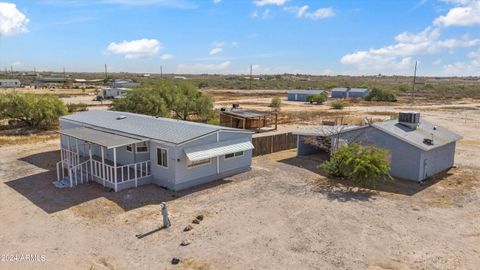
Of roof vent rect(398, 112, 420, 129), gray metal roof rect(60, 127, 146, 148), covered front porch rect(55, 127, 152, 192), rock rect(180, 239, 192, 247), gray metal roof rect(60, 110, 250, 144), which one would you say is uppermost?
roof vent rect(398, 112, 420, 129)

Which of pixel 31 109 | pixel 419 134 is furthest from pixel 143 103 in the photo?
pixel 419 134

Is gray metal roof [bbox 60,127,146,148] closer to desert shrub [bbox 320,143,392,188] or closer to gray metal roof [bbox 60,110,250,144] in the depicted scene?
gray metal roof [bbox 60,110,250,144]

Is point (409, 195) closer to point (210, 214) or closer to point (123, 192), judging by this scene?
point (210, 214)

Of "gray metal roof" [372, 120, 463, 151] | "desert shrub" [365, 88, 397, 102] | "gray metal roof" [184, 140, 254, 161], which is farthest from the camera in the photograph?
"desert shrub" [365, 88, 397, 102]

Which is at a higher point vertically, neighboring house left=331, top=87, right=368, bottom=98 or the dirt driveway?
neighboring house left=331, top=87, right=368, bottom=98

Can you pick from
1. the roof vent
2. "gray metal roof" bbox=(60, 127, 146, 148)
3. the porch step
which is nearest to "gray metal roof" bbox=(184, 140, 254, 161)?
"gray metal roof" bbox=(60, 127, 146, 148)

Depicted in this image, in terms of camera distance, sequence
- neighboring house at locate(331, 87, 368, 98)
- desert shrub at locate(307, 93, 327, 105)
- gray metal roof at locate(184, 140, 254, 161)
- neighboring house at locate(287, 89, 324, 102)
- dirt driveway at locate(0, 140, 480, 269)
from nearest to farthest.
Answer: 1. dirt driveway at locate(0, 140, 480, 269)
2. gray metal roof at locate(184, 140, 254, 161)
3. desert shrub at locate(307, 93, 327, 105)
4. neighboring house at locate(287, 89, 324, 102)
5. neighboring house at locate(331, 87, 368, 98)

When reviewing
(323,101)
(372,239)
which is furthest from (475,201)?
(323,101)
